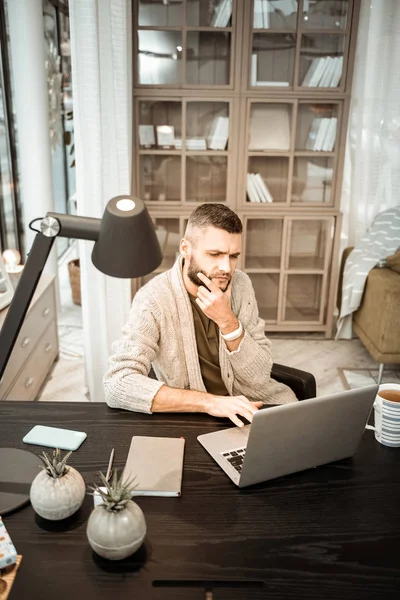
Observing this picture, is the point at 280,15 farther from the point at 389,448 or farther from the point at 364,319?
the point at 389,448

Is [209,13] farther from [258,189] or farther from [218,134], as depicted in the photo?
[258,189]

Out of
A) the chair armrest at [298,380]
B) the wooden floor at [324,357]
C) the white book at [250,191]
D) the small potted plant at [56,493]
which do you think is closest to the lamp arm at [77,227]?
the small potted plant at [56,493]

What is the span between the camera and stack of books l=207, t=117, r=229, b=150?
3410 mm

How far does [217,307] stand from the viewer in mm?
1615

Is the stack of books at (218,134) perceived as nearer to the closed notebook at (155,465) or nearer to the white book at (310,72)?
the white book at (310,72)

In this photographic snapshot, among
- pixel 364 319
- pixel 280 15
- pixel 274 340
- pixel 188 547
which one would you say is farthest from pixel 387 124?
pixel 188 547

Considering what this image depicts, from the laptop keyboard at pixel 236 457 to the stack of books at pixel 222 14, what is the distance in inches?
109

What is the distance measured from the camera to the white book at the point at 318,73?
10.8 feet

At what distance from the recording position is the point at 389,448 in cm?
131

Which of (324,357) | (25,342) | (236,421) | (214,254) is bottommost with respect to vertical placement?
(324,357)

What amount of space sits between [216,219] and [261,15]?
2.16m

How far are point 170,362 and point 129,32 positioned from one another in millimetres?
2114

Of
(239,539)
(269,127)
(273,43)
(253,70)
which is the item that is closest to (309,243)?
(269,127)

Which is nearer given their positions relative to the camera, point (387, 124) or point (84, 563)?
point (84, 563)
